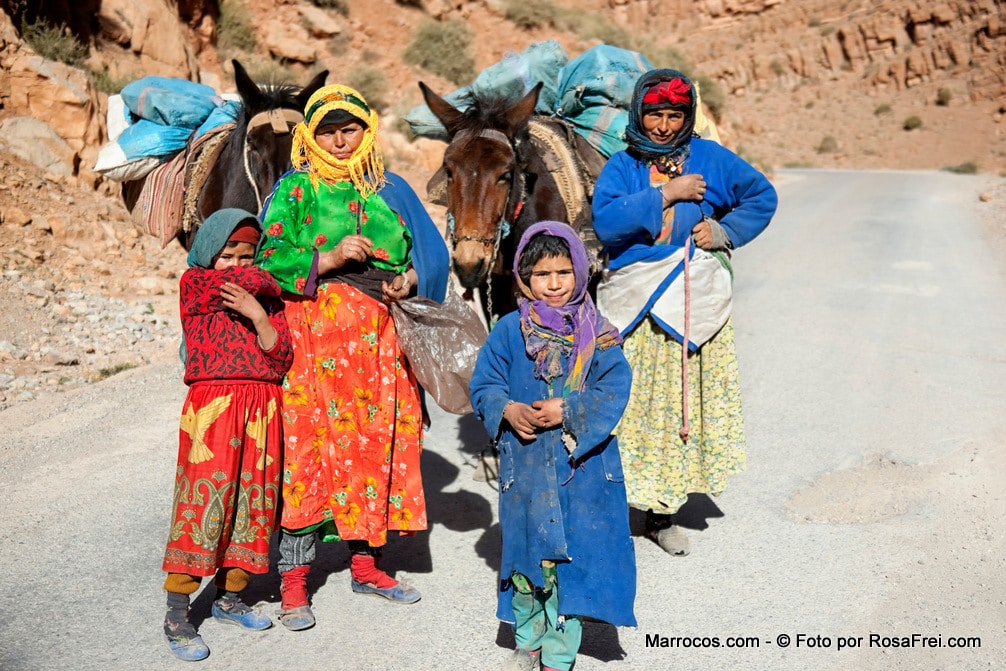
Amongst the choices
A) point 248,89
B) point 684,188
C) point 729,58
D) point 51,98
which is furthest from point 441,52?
point 729,58

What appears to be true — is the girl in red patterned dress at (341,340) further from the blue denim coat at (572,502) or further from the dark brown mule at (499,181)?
the blue denim coat at (572,502)

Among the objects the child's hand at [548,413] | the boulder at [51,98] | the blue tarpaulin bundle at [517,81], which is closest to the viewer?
the child's hand at [548,413]

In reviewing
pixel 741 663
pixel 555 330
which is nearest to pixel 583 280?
pixel 555 330

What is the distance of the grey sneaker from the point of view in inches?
126

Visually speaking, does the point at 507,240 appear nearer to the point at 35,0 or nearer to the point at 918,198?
the point at 35,0

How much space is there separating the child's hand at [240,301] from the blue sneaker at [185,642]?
3.81ft

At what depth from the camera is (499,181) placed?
14.6 ft

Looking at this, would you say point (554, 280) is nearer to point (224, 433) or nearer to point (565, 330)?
point (565, 330)

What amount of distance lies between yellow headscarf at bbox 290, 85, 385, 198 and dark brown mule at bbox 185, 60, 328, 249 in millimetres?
1108

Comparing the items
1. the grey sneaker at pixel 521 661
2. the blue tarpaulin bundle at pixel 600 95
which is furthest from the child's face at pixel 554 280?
the blue tarpaulin bundle at pixel 600 95

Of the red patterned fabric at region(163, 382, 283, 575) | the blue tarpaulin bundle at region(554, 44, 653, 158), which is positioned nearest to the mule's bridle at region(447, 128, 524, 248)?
the blue tarpaulin bundle at region(554, 44, 653, 158)

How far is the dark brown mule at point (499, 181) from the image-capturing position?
4316 millimetres

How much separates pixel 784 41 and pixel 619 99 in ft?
193

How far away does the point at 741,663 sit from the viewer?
3.36 m
